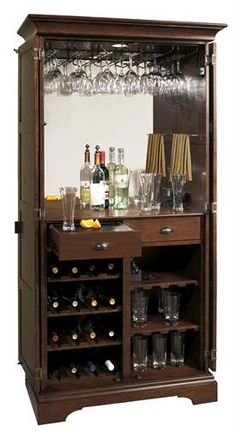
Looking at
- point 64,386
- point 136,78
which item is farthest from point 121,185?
point 64,386

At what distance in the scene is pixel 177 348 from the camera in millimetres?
4504

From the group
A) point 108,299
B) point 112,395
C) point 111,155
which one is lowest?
point 112,395

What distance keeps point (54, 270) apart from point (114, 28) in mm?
1397

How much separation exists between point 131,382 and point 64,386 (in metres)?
0.40

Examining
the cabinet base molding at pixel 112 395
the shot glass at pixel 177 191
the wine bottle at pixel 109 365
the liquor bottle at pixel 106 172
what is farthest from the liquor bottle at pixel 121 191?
the cabinet base molding at pixel 112 395

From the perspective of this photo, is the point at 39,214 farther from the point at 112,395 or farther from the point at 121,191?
the point at 112,395

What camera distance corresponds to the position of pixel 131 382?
426 centimetres

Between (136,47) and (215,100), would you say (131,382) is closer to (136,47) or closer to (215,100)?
(215,100)

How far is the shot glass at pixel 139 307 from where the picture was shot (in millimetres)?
4398

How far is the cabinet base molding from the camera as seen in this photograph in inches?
A: 160

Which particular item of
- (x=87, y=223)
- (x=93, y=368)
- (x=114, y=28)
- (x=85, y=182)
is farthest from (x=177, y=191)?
(x=93, y=368)

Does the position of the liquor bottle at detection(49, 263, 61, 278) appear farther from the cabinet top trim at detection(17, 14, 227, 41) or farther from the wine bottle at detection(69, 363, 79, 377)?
the cabinet top trim at detection(17, 14, 227, 41)

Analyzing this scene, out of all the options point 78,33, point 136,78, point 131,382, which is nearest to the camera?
point 78,33

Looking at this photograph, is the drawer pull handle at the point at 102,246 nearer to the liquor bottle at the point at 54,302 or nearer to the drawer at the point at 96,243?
the drawer at the point at 96,243
